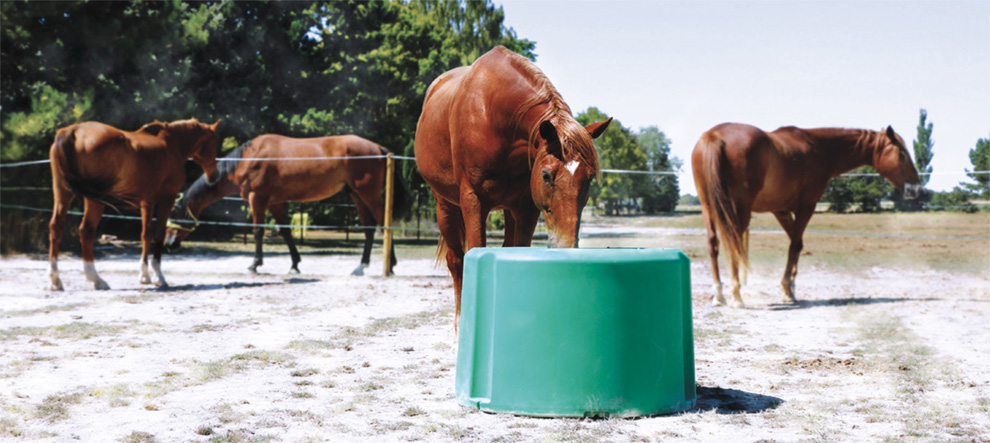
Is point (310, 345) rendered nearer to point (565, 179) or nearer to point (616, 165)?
point (565, 179)

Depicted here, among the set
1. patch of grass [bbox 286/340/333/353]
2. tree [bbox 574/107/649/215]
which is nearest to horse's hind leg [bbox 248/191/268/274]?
patch of grass [bbox 286/340/333/353]

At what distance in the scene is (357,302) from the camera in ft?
24.3

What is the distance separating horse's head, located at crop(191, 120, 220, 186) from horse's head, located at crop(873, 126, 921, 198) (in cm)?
785

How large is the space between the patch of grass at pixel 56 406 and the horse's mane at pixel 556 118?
235 centimetres

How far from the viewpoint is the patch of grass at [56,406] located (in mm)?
3025

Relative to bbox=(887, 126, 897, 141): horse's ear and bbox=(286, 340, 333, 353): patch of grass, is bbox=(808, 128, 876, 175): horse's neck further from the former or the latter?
bbox=(286, 340, 333, 353): patch of grass

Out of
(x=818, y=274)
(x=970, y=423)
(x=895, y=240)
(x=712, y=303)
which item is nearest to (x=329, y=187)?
(x=712, y=303)

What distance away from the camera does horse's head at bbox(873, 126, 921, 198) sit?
27.3 ft

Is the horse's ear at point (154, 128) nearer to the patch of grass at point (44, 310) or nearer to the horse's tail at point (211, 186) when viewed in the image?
the horse's tail at point (211, 186)

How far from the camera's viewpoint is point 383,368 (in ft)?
13.5

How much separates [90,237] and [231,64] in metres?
10.6

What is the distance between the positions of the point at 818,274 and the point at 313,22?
49.4 feet

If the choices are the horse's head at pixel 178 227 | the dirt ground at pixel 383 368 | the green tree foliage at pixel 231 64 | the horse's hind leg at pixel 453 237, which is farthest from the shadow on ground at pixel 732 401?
the green tree foliage at pixel 231 64

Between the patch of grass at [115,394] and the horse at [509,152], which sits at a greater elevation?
the horse at [509,152]
